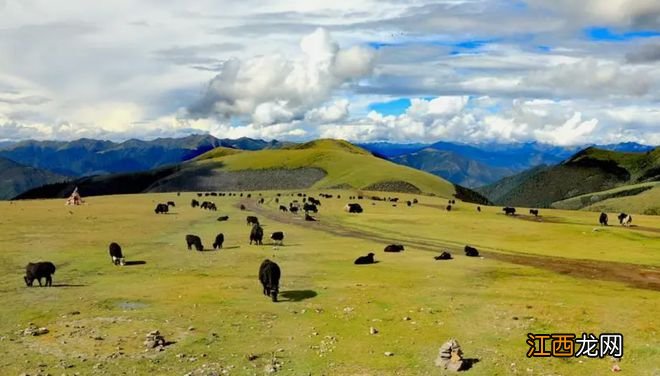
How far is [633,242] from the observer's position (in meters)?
60.2

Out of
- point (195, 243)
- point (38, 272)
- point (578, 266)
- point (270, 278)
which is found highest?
point (195, 243)

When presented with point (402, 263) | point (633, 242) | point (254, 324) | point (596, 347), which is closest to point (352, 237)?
point (402, 263)

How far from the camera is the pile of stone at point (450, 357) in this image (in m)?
19.2

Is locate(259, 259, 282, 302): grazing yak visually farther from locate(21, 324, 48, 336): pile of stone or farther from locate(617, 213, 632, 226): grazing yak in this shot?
locate(617, 213, 632, 226): grazing yak

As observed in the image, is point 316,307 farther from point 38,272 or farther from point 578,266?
point 578,266

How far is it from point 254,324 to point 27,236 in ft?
126

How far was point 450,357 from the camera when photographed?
19.5 meters

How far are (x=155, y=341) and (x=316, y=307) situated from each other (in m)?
7.71

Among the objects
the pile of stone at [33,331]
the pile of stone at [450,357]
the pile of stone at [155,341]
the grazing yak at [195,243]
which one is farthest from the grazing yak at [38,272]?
the pile of stone at [450,357]

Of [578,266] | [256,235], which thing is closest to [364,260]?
[256,235]

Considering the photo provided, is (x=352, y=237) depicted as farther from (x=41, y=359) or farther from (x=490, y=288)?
(x=41, y=359)

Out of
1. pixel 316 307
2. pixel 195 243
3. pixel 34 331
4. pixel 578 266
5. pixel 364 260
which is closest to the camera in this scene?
pixel 34 331

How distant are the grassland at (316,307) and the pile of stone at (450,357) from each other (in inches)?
17.2

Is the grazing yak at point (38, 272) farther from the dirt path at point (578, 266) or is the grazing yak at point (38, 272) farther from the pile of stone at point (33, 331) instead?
the dirt path at point (578, 266)
